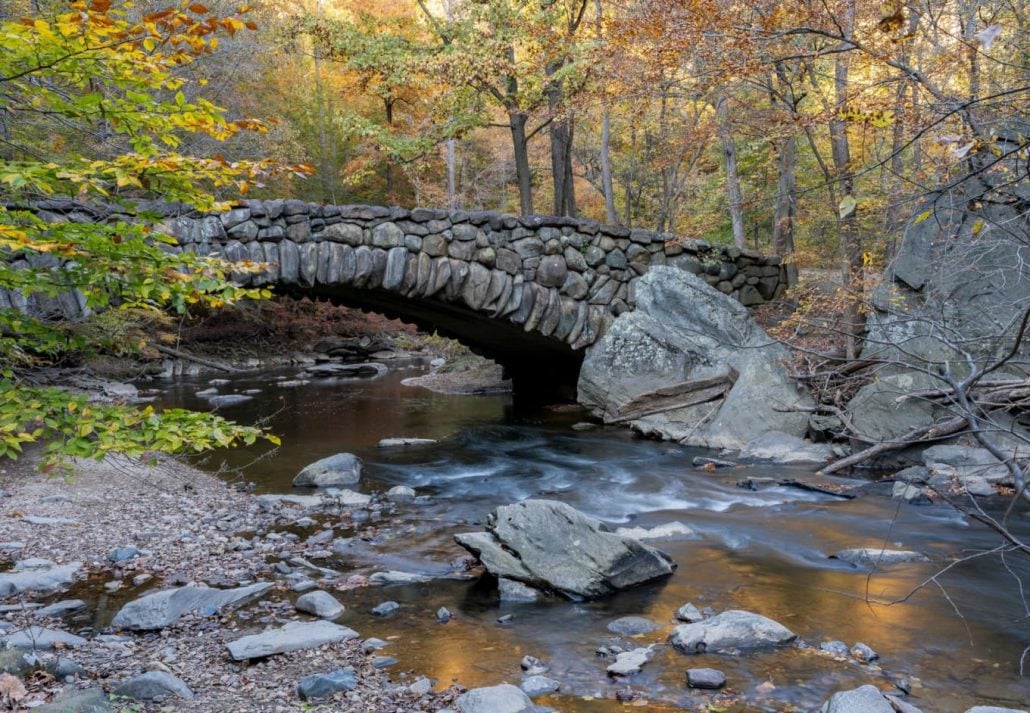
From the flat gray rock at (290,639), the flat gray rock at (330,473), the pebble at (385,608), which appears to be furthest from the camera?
the flat gray rock at (330,473)

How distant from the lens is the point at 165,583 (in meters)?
4.66

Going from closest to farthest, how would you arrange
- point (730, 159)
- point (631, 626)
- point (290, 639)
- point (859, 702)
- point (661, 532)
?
point (859, 702)
point (290, 639)
point (631, 626)
point (661, 532)
point (730, 159)

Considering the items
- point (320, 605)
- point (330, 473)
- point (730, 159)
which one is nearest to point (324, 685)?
point (320, 605)

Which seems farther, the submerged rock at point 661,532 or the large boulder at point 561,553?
the submerged rock at point 661,532

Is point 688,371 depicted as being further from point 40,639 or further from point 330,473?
A: point 40,639

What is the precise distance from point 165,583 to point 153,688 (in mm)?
1692

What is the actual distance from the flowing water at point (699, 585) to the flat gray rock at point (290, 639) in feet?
0.75

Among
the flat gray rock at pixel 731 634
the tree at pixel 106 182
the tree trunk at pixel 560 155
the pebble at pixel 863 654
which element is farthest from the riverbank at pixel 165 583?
the tree trunk at pixel 560 155

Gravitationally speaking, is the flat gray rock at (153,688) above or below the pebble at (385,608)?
above

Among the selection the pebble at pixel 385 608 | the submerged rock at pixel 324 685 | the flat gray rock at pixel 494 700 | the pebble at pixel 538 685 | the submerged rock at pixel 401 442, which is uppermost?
the submerged rock at pixel 324 685

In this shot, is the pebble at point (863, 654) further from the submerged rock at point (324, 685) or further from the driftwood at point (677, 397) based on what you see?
the driftwood at point (677, 397)

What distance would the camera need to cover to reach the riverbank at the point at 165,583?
3.23 meters

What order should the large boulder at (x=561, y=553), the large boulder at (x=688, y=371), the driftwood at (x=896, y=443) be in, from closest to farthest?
the large boulder at (x=561, y=553)
the driftwood at (x=896, y=443)
the large boulder at (x=688, y=371)

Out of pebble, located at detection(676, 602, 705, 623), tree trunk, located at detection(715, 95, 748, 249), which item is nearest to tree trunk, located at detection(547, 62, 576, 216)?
tree trunk, located at detection(715, 95, 748, 249)
